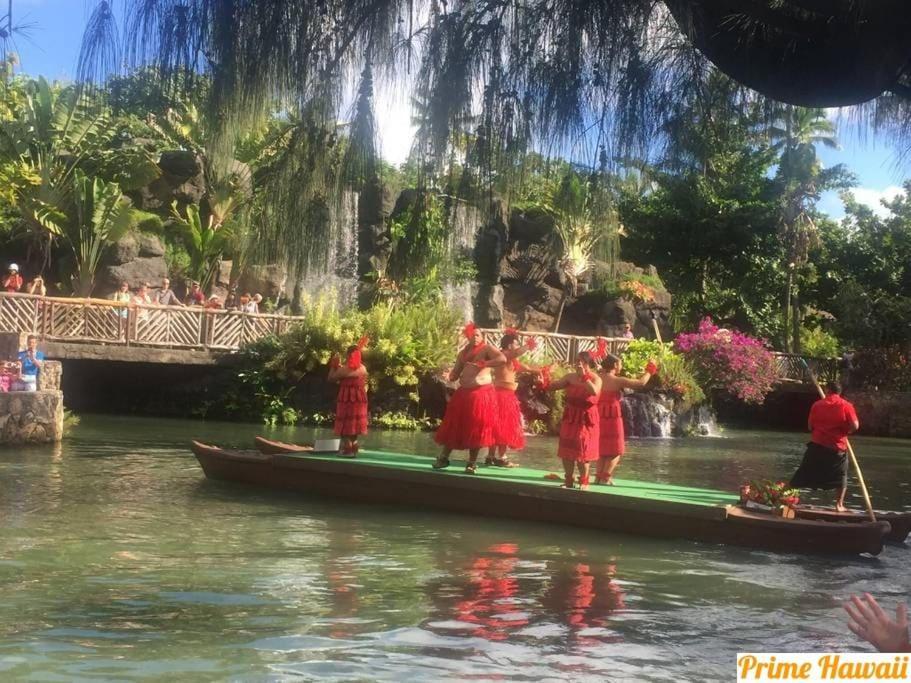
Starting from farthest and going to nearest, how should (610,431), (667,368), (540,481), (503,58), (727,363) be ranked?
(727,363) → (667,368) → (610,431) → (540,481) → (503,58)

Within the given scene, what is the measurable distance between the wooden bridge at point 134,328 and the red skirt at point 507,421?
361 inches

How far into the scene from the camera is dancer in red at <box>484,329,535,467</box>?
10.8 m

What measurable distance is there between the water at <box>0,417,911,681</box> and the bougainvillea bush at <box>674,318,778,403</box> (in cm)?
1433

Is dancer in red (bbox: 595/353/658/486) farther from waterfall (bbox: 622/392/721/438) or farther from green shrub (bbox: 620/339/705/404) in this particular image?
green shrub (bbox: 620/339/705/404)

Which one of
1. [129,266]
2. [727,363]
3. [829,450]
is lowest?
[829,450]

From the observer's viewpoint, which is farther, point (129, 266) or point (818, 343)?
point (818, 343)

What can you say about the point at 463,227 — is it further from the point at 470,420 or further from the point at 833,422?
the point at 833,422

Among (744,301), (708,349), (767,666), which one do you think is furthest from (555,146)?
(744,301)

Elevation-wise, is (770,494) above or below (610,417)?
below

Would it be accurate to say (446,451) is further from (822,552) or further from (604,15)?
(604,15)

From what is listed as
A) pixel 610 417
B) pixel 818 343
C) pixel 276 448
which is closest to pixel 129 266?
pixel 276 448

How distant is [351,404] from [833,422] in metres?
4.71

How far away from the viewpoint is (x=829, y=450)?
33.1 ft

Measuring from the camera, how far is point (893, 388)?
27.5 metres
